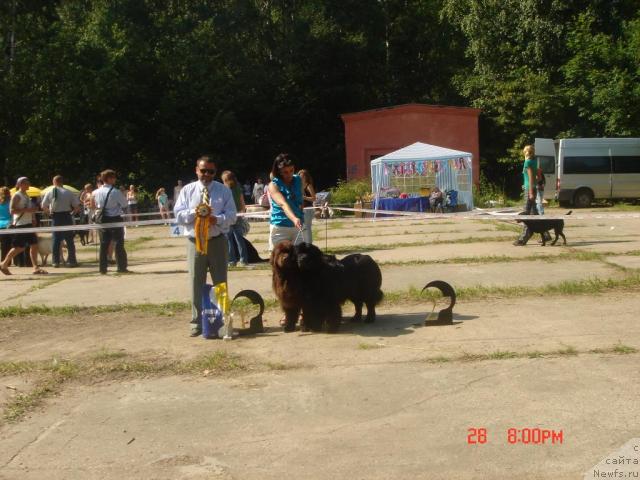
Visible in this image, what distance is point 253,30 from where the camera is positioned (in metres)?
43.2

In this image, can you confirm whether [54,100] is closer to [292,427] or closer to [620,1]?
[620,1]

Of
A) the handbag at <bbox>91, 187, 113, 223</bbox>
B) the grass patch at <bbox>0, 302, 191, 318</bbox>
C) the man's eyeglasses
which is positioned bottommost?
the grass patch at <bbox>0, 302, 191, 318</bbox>

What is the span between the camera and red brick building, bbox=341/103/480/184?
33781mm

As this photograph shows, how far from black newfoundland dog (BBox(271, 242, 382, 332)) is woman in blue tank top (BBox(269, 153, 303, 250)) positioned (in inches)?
22.5

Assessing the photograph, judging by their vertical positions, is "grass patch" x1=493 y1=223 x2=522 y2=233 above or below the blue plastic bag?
above

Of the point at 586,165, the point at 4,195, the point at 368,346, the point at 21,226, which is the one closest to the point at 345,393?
the point at 368,346

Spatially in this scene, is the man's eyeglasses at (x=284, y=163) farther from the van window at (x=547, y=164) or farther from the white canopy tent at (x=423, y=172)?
the van window at (x=547, y=164)

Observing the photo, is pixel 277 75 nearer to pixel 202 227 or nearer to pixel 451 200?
pixel 451 200

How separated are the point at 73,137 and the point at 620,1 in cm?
2696

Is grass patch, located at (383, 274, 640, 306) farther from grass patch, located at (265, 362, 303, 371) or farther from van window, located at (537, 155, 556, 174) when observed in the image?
van window, located at (537, 155, 556, 174)

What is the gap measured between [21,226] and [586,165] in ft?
74.4

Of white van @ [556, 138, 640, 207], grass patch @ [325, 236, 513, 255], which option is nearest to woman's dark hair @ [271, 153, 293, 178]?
grass patch @ [325, 236, 513, 255]

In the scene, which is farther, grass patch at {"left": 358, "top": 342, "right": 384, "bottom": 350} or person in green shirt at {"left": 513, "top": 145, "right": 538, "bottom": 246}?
person in green shirt at {"left": 513, "top": 145, "right": 538, "bottom": 246}

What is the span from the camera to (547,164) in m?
31.5
